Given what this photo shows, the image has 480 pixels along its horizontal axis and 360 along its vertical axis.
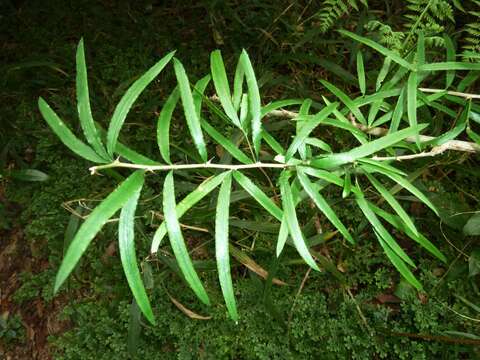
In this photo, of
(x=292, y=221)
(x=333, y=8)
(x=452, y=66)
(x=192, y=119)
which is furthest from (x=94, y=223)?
(x=333, y=8)

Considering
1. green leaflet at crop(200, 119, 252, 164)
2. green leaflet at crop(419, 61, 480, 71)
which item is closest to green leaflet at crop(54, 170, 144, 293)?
green leaflet at crop(200, 119, 252, 164)

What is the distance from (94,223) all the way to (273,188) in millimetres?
1076

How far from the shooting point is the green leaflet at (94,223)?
763mm

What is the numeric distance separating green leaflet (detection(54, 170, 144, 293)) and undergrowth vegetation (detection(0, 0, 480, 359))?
0.11 meters

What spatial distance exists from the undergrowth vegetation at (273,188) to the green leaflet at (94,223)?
0.35 feet

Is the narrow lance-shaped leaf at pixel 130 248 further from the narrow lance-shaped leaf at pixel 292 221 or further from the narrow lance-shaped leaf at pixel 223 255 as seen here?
the narrow lance-shaped leaf at pixel 292 221

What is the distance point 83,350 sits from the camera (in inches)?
76.3

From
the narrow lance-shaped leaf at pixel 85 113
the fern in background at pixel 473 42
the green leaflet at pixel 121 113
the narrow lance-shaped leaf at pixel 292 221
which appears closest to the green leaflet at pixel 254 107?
the narrow lance-shaped leaf at pixel 292 221

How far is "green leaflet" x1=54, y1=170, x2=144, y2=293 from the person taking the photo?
0.76 metres

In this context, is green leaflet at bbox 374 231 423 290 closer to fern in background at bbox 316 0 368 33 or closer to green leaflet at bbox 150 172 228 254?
green leaflet at bbox 150 172 228 254

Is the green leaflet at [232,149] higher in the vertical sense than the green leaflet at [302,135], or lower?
lower

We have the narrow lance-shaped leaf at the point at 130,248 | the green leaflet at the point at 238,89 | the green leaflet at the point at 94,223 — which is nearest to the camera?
the green leaflet at the point at 94,223

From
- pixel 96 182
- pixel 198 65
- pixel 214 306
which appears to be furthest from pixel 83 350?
pixel 198 65

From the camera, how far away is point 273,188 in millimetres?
1794
